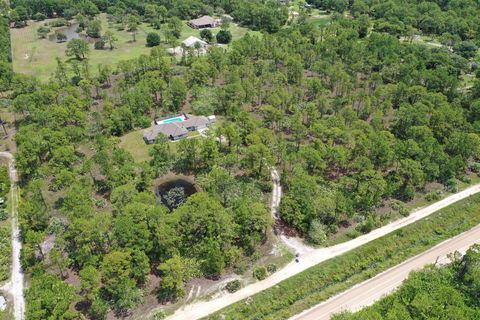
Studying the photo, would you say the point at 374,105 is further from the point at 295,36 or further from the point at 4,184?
the point at 4,184

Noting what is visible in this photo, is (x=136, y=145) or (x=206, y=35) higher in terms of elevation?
(x=206, y=35)

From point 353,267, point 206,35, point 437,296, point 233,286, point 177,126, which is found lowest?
point 233,286

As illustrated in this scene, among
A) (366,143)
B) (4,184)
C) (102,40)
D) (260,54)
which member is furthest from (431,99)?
(102,40)

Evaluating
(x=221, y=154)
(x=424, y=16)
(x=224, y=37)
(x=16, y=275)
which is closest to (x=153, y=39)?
(x=224, y=37)

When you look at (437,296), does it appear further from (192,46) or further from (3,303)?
(192,46)

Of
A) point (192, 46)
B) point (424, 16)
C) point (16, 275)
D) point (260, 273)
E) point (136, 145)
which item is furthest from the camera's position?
point (424, 16)

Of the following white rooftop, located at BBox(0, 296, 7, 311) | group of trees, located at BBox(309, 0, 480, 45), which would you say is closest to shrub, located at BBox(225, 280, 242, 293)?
white rooftop, located at BBox(0, 296, 7, 311)

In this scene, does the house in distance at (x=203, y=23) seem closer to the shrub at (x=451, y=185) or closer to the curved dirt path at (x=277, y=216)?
the curved dirt path at (x=277, y=216)

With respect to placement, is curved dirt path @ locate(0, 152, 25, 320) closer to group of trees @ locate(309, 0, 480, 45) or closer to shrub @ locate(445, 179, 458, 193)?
shrub @ locate(445, 179, 458, 193)
